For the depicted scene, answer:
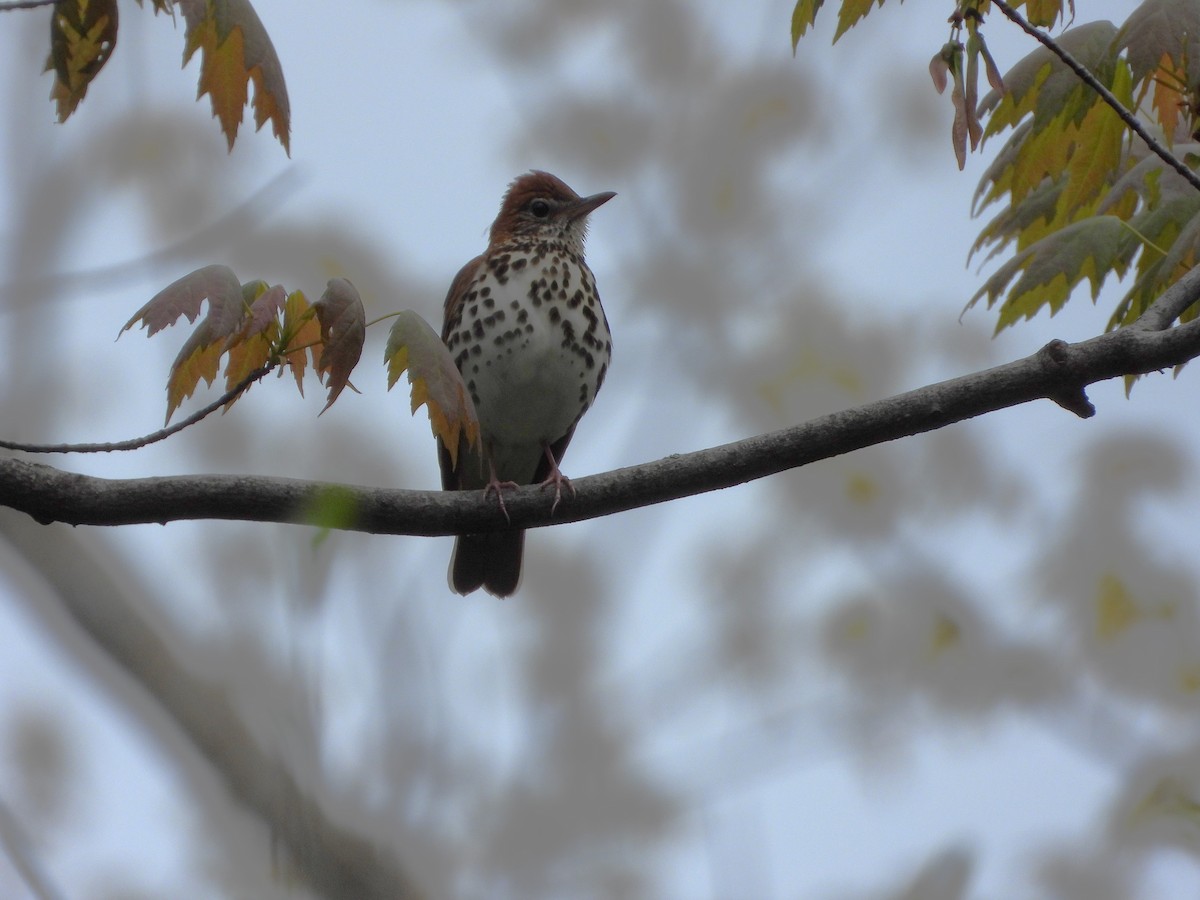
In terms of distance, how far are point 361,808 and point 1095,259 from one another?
2.70 m

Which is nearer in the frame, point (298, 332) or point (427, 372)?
point (427, 372)

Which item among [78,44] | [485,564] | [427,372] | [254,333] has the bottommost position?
[427,372]

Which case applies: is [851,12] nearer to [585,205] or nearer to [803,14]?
[803,14]

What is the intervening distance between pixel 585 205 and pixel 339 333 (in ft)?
12.0

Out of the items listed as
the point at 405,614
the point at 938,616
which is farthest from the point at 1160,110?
the point at 938,616

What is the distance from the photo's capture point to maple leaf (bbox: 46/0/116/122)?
319 centimetres

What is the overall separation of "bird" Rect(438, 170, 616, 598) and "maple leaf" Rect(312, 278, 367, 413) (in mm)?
2399

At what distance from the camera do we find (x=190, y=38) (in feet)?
10.6

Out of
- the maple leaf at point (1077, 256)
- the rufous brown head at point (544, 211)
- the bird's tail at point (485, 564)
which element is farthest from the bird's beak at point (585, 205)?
the maple leaf at point (1077, 256)

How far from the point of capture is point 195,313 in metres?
3.27

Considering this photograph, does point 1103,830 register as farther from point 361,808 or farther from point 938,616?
point 361,808

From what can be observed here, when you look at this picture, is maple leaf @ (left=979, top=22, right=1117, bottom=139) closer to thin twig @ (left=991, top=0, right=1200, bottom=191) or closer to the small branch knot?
thin twig @ (left=991, top=0, right=1200, bottom=191)

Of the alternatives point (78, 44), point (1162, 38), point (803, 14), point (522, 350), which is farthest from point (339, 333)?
point (522, 350)

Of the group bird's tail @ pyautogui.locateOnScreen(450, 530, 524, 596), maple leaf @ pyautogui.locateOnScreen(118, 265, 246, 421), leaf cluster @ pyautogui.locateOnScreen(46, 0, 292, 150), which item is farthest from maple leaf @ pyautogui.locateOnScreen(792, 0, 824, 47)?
bird's tail @ pyautogui.locateOnScreen(450, 530, 524, 596)
